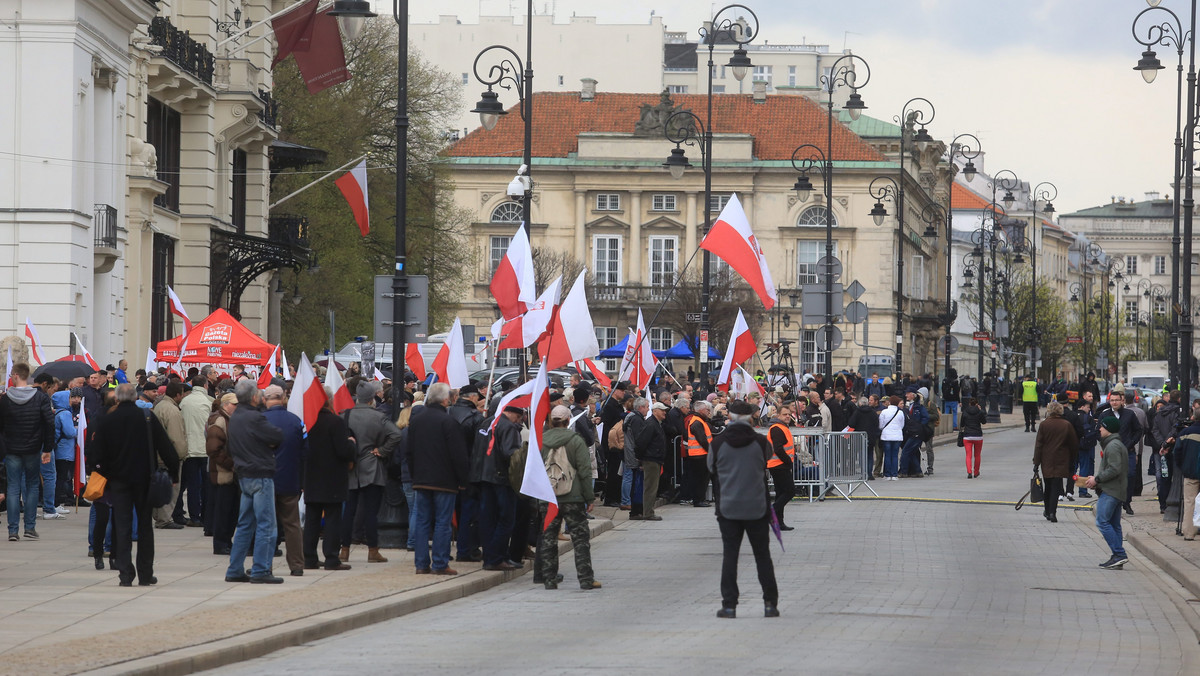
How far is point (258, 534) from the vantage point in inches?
602

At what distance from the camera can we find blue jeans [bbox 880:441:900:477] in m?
34.2

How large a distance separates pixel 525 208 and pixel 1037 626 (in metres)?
14.7

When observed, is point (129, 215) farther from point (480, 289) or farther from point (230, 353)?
point (480, 289)

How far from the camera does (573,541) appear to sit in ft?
53.2

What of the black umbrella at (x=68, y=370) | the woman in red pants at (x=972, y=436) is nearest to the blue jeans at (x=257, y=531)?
the black umbrella at (x=68, y=370)

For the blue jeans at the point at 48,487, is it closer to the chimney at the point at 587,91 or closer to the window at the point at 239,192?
the window at the point at 239,192

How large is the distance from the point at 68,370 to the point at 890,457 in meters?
17.1

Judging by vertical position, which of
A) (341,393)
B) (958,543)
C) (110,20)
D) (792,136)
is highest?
(792,136)

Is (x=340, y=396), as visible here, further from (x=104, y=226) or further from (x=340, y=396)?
(x=104, y=226)

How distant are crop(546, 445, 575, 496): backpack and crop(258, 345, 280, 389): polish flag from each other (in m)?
7.48

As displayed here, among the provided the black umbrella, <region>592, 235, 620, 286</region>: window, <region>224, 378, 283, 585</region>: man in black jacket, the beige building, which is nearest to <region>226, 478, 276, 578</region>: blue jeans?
<region>224, 378, 283, 585</region>: man in black jacket

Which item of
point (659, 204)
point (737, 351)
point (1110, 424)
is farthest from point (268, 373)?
point (659, 204)

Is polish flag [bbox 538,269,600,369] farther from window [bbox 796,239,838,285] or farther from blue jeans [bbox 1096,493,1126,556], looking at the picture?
window [bbox 796,239,838,285]

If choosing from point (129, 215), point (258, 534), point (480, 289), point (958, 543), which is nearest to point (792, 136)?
point (480, 289)
